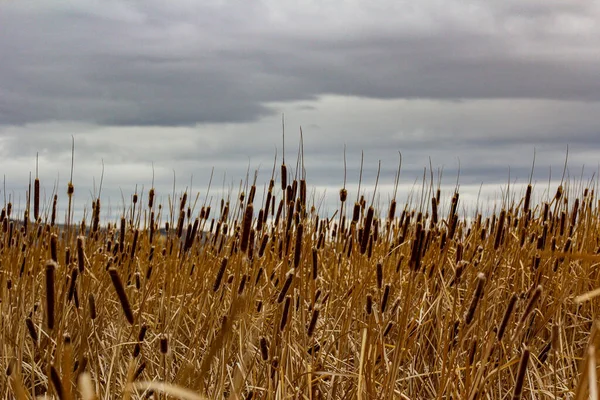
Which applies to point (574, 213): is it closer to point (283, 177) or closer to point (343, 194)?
point (343, 194)

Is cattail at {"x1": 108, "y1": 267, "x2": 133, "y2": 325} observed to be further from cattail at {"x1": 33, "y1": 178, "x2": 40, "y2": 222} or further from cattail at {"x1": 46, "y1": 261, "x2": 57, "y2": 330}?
cattail at {"x1": 33, "y1": 178, "x2": 40, "y2": 222}

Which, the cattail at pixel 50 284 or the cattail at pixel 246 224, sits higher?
the cattail at pixel 246 224

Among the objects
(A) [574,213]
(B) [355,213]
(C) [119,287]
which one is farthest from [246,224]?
(A) [574,213]

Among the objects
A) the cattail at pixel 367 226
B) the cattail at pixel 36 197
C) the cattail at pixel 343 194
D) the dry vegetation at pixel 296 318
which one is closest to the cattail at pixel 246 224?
the dry vegetation at pixel 296 318

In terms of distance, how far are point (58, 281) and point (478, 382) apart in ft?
7.33

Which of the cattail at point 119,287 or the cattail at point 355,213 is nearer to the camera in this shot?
the cattail at point 119,287

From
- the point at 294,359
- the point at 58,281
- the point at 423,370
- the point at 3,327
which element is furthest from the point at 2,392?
the point at 423,370

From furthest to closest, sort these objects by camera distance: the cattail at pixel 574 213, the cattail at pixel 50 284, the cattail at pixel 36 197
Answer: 1. the cattail at pixel 574 213
2. the cattail at pixel 36 197
3. the cattail at pixel 50 284

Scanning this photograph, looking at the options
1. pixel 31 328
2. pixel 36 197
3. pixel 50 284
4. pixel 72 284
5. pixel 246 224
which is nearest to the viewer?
pixel 50 284

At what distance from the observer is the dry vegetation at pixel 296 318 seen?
2.23 m

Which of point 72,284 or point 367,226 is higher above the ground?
point 367,226

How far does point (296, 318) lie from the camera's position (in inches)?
113

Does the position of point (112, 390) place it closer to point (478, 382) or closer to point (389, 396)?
point (389, 396)

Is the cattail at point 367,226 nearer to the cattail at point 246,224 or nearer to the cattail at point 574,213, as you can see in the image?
the cattail at point 246,224
